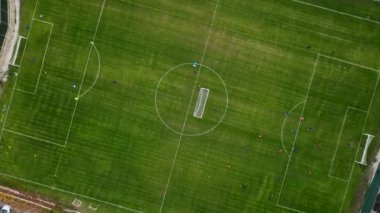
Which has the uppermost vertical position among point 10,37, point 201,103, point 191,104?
point 10,37

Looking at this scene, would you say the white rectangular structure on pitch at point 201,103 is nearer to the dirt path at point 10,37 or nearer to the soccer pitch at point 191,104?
the soccer pitch at point 191,104

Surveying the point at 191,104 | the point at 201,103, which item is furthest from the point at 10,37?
the point at 201,103

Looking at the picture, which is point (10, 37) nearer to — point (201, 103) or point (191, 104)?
point (191, 104)

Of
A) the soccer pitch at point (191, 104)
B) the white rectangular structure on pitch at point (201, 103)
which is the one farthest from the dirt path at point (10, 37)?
the white rectangular structure on pitch at point (201, 103)

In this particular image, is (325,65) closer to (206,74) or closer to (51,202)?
(206,74)

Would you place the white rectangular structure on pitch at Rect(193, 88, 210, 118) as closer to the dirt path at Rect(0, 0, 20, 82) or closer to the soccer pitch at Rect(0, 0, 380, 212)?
the soccer pitch at Rect(0, 0, 380, 212)

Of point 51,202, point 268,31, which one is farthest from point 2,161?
point 268,31

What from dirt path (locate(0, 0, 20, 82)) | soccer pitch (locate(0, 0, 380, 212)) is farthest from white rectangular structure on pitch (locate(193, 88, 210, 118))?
dirt path (locate(0, 0, 20, 82))
